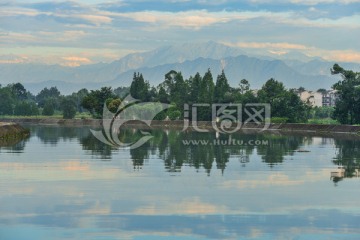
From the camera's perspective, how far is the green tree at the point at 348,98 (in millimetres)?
111062

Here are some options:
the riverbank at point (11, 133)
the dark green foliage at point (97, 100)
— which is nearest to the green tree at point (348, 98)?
the riverbank at point (11, 133)

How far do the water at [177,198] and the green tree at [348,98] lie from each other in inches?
2411

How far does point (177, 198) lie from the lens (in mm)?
29703

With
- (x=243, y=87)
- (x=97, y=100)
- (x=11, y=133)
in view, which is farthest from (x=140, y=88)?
(x=11, y=133)

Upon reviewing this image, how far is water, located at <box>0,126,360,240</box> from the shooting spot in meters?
23.2

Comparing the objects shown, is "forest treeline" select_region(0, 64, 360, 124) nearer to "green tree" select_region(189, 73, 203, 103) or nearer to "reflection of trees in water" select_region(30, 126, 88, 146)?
"green tree" select_region(189, 73, 203, 103)

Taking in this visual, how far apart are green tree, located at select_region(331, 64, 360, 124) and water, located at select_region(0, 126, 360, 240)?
61249mm

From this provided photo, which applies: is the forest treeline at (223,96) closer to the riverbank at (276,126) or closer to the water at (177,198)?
the riverbank at (276,126)

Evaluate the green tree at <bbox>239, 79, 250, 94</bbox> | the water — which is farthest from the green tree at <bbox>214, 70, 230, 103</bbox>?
the water

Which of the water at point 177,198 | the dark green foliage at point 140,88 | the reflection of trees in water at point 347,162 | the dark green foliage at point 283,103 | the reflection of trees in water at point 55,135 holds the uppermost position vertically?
the dark green foliage at point 140,88

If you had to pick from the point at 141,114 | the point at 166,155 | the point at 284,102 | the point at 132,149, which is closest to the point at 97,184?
the point at 166,155

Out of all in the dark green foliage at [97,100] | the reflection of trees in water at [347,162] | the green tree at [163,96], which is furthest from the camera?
the dark green foliage at [97,100]

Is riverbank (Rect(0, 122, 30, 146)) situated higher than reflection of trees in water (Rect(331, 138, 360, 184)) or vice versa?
riverbank (Rect(0, 122, 30, 146))

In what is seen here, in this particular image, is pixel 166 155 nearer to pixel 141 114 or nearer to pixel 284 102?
pixel 284 102
